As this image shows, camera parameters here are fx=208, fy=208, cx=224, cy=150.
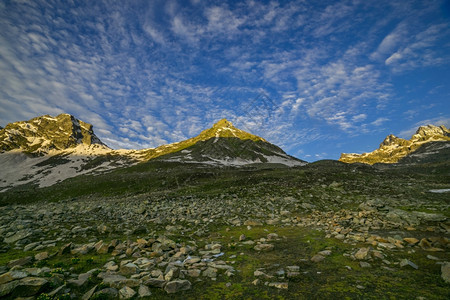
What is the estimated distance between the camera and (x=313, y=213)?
837 inches

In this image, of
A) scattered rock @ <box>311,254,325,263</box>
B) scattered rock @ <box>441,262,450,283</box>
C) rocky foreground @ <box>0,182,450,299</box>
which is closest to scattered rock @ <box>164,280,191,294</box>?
rocky foreground @ <box>0,182,450,299</box>

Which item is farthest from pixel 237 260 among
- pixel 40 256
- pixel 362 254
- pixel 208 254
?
pixel 40 256

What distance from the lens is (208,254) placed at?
1108 cm

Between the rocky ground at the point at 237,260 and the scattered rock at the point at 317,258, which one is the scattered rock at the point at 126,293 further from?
the scattered rock at the point at 317,258

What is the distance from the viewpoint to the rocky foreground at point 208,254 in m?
7.25

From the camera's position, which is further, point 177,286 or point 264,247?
point 264,247

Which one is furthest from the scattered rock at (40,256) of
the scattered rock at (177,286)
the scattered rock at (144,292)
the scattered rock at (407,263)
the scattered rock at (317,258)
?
the scattered rock at (407,263)

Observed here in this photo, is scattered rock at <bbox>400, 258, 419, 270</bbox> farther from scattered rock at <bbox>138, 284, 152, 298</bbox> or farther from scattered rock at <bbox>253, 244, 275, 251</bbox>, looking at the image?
scattered rock at <bbox>138, 284, 152, 298</bbox>

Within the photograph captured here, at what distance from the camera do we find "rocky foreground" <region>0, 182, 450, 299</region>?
7254mm

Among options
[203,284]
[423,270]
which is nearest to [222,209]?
[203,284]

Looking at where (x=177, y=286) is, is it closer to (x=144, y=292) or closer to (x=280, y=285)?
(x=144, y=292)

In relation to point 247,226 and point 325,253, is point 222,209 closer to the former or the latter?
point 247,226

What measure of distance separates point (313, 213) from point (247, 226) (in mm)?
8086

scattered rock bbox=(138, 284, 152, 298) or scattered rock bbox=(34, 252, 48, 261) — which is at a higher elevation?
scattered rock bbox=(34, 252, 48, 261)
